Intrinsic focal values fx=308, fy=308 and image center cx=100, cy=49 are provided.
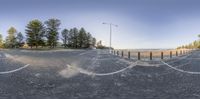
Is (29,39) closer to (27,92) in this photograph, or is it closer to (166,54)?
(27,92)

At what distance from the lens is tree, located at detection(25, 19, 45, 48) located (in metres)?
18.8

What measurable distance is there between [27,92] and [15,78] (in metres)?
2.52

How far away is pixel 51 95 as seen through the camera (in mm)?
9523

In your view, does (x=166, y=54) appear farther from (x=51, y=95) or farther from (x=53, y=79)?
(x=51, y=95)

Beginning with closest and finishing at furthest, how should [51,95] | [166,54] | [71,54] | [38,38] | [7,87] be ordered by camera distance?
[51,95], [7,87], [38,38], [71,54], [166,54]

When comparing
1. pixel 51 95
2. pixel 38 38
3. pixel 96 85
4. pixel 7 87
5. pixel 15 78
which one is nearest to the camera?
pixel 51 95

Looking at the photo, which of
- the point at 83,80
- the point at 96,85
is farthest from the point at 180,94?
the point at 83,80

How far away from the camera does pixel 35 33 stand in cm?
1938

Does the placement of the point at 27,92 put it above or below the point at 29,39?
below

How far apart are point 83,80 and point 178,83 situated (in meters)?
3.79

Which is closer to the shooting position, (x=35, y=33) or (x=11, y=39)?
(x=35, y=33)

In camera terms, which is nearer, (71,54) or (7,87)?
(7,87)

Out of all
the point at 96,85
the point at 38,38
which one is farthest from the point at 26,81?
the point at 38,38

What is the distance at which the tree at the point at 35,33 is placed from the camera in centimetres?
1882
